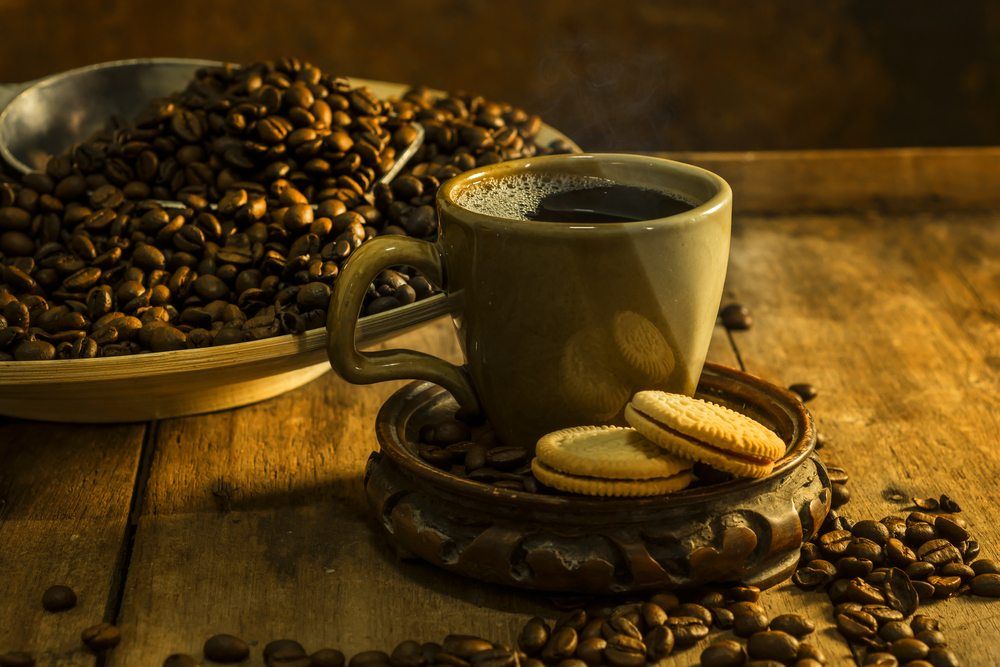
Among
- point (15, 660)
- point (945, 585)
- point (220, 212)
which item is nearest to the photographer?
point (15, 660)

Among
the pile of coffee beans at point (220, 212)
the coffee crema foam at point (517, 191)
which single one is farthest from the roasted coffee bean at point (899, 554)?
the pile of coffee beans at point (220, 212)

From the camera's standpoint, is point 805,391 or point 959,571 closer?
point 959,571

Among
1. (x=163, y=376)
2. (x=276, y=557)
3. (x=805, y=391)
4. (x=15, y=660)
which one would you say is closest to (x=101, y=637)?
(x=15, y=660)

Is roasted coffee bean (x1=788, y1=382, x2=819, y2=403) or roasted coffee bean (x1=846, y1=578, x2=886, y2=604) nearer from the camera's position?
roasted coffee bean (x1=846, y1=578, x2=886, y2=604)

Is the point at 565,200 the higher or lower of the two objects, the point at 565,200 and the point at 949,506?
the higher

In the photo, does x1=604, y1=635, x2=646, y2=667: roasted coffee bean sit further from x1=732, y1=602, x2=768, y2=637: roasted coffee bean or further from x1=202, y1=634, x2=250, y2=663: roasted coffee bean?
x1=202, y1=634, x2=250, y2=663: roasted coffee bean

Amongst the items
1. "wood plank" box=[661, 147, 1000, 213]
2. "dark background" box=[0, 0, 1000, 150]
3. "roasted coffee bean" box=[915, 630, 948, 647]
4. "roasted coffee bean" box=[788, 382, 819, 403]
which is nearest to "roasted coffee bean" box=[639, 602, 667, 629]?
"roasted coffee bean" box=[915, 630, 948, 647]

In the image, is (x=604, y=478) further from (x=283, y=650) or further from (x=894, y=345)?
(x=894, y=345)

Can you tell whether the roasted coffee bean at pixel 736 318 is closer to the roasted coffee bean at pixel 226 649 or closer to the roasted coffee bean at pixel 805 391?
the roasted coffee bean at pixel 805 391
